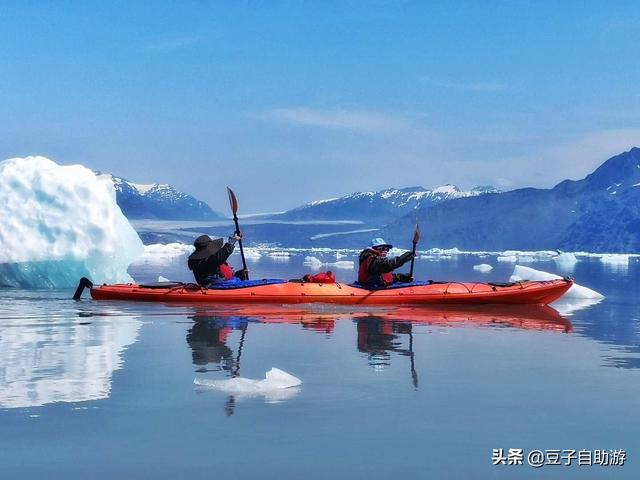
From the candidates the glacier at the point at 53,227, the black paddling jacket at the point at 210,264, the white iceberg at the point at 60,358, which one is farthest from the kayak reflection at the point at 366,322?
the glacier at the point at 53,227

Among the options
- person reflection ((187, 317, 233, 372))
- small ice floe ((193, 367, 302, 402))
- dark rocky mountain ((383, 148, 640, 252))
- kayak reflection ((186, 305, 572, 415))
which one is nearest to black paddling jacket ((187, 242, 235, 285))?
kayak reflection ((186, 305, 572, 415))

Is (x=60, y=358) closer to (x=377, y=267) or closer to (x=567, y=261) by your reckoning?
(x=377, y=267)

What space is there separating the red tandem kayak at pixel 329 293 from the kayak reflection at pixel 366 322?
0.20 meters

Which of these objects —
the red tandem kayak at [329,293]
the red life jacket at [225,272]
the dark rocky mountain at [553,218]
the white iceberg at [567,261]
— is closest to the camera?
the red tandem kayak at [329,293]

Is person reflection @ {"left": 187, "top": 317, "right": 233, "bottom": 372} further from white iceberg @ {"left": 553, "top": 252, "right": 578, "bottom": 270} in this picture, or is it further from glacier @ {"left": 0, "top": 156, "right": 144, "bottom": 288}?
white iceberg @ {"left": 553, "top": 252, "right": 578, "bottom": 270}

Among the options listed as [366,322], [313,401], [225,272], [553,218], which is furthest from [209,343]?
[553,218]

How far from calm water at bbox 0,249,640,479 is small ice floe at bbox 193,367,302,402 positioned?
59 millimetres

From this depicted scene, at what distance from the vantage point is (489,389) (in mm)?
7809

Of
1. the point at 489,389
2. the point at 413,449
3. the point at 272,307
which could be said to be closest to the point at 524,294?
the point at 272,307

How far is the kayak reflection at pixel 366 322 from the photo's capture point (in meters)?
9.84

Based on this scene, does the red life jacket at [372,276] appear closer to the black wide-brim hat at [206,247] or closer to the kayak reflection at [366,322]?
the kayak reflection at [366,322]

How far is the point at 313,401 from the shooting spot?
7.07 metres

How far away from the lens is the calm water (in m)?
5.46

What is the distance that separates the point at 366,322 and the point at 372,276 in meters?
2.69
